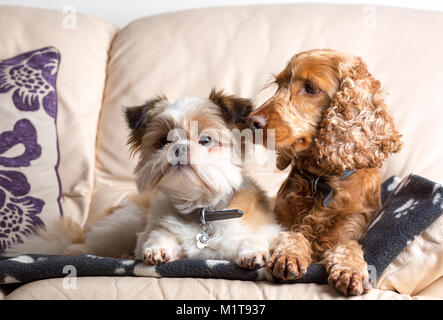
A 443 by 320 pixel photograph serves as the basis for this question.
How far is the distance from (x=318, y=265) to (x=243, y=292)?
282 mm

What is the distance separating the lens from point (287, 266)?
1.55 m

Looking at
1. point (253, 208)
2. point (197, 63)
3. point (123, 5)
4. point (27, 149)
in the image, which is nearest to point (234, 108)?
point (253, 208)

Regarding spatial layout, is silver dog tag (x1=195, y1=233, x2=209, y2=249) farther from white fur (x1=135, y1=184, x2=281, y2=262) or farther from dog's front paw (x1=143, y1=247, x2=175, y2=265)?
dog's front paw (x1=143, y1=247, x2=175, y2=265)

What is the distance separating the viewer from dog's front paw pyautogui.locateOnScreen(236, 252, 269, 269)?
161cm

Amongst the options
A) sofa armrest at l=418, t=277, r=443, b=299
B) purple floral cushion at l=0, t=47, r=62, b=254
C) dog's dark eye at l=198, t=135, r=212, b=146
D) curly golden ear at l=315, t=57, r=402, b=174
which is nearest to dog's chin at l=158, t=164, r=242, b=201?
dog's dark eye at l=198, t=135, r=212, b=146

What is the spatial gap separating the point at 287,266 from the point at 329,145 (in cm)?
45

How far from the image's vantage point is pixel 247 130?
1.82 m

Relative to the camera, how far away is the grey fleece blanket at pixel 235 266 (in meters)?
1.61

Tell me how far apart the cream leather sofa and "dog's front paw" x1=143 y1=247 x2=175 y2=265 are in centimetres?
87

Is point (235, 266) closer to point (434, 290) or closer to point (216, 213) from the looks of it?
point (216, 213)

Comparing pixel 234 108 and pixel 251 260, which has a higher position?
pixel 234 108

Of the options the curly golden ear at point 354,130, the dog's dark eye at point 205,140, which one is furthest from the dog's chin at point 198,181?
the curly golden ear at point 354,130

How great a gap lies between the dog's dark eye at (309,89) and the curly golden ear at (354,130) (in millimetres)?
69
